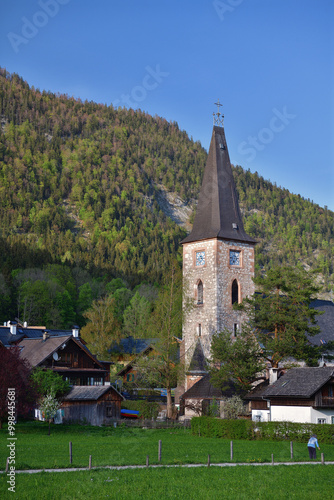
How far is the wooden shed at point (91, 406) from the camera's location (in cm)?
5319

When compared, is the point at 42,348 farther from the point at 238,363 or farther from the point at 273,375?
the point at 273,375

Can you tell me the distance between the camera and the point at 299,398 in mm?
43438

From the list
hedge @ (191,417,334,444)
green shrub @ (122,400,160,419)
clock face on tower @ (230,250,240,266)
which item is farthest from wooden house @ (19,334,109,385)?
hedge @ (191,417,334,444)

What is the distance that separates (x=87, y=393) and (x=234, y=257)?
1757 cm

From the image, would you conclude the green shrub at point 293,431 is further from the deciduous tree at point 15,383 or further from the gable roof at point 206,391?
the deciduous tree at point 15,383

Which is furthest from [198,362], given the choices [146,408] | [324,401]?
[324,401]

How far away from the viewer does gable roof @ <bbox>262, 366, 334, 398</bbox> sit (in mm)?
43062

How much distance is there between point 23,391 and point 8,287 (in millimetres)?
75770

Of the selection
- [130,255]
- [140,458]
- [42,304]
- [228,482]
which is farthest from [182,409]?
[130,255]

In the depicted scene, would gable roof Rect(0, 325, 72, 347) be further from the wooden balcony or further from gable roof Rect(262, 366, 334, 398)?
the wooden balcony

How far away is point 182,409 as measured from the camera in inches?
2234

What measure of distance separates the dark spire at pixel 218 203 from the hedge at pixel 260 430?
18.9 metres

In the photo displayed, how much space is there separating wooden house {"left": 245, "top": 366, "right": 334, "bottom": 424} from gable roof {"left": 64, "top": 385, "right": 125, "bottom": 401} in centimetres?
1196

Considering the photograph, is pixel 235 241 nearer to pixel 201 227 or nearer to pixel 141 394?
pixel 201 227
